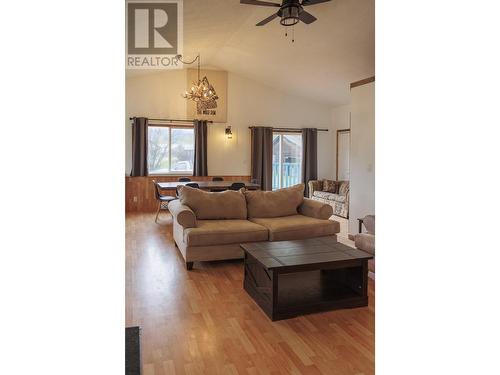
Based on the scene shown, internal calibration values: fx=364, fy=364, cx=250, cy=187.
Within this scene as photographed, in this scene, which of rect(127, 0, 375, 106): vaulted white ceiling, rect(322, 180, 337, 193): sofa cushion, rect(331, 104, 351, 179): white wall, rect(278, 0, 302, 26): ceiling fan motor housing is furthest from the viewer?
rect(331, 104, 351, 179): white wall

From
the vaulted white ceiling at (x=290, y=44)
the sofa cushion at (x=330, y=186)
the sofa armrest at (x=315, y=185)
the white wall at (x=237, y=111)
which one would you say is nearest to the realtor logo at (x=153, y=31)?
the vaulted white ceiling at (x=290, y=44)

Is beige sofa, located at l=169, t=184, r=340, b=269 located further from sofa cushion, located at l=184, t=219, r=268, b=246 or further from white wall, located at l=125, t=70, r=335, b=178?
white wall, located at l=125, t=70, r=335, b=178

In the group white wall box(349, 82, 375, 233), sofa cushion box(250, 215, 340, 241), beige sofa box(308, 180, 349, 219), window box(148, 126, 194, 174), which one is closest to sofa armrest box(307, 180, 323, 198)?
beige sofa box(308, 180, 349, 219)

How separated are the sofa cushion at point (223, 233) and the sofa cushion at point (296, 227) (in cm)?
12

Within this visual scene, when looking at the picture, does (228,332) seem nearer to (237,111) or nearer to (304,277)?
(304,277)

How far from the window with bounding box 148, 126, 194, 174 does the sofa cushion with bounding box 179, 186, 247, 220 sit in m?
4.27

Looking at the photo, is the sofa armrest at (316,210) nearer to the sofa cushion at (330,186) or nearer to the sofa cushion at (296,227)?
the sofa cushion at (296,227)

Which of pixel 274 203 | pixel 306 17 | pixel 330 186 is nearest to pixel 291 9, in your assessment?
pixel 306 17

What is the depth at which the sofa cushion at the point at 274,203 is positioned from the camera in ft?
15.3

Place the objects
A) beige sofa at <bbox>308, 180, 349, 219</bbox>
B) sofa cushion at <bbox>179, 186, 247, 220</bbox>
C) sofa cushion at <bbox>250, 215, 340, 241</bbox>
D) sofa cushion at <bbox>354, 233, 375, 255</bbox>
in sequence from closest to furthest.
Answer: sofa cushion at <bbox>354, 233, 375, 255</bbox>
sofa cushion at <bbox>250, 215, 340, 241</bbox>
sofa cushion at <bbox>179, 186, 247, 220</bbox>
beige sofa at <bbox>308, 180, 349, 219</bbox>

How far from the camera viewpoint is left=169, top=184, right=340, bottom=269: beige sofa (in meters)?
3.91

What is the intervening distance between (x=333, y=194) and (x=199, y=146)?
327 centimetres
